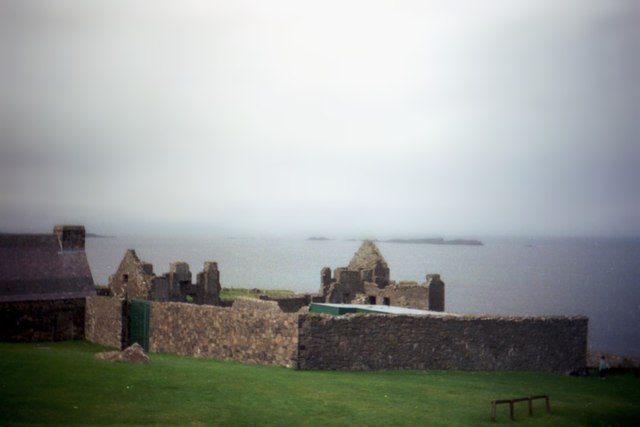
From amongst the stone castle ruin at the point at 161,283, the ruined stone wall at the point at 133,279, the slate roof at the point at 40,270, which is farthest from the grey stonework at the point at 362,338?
the ruined stone wall at the point at 133,279

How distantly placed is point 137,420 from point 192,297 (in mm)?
25212

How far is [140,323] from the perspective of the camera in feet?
96.1

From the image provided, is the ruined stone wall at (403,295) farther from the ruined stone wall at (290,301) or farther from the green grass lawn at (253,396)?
the green grass lawn at (253,396)

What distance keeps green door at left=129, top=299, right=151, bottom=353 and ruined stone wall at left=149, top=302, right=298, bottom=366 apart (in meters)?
0.25

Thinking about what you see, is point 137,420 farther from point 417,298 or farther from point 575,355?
point 417,298

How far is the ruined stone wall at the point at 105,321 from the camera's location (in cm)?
2972

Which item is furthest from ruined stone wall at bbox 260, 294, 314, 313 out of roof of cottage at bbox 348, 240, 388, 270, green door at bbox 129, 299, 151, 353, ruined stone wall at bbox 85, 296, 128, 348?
green door at bbox 129, 299, 151, 353

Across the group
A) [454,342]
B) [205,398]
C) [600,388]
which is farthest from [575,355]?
[205,398]

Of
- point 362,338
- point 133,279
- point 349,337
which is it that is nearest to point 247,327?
point 349,337

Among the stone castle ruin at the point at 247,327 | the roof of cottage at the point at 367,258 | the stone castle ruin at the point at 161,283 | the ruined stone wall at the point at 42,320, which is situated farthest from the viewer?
the roof of cottage at the point at 367,258

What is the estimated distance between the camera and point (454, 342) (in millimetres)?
26828

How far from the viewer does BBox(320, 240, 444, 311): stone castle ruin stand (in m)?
42.0

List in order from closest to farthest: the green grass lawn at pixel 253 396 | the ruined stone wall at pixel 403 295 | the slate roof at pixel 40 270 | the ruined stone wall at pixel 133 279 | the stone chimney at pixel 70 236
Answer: the green grass lawn at pixel 253 396, the slate roof at pixel 40 270, the stone chimney at pixel 70 236, the ruined stone wall at pixel 133 279, the ruined stone wall at pixel 403 295

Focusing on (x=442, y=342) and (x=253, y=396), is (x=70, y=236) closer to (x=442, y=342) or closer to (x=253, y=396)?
(x=442, y=342)
